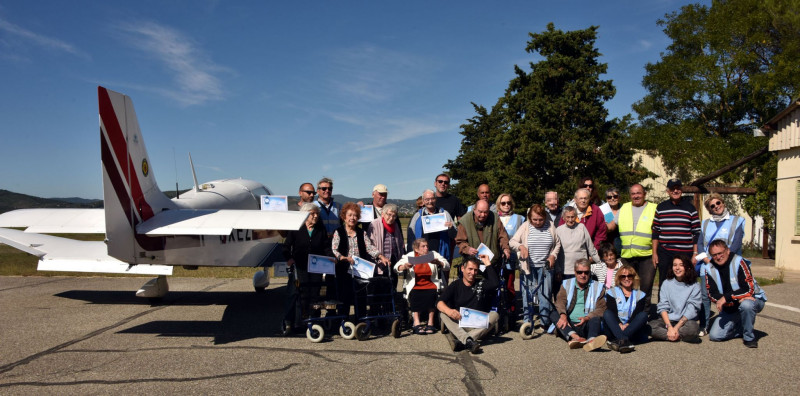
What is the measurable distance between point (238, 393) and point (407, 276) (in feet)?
8.61

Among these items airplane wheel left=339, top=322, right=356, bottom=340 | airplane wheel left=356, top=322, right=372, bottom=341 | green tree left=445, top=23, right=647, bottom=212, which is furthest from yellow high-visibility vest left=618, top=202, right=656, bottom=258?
green tree left=445, top=23, right=647, bottom=212

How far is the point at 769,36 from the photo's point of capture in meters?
22.4

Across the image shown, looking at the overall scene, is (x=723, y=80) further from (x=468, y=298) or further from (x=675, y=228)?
(x=468, y=298)

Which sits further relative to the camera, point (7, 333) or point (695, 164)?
point (695, 164)

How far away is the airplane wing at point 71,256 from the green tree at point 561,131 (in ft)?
52.4

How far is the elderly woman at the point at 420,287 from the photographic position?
6.03m

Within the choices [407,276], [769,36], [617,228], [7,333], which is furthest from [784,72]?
[7,333]

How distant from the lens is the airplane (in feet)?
20.1

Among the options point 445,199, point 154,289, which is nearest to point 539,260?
point 445,199

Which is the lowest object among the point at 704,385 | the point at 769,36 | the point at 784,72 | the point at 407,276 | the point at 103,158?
the point at 704,385

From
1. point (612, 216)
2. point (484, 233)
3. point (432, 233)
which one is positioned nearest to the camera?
point (484, 233)

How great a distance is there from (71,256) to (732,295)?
9.03m

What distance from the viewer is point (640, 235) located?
6.49 metres

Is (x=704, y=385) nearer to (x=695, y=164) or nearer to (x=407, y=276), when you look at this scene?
(x=407, y=276)
